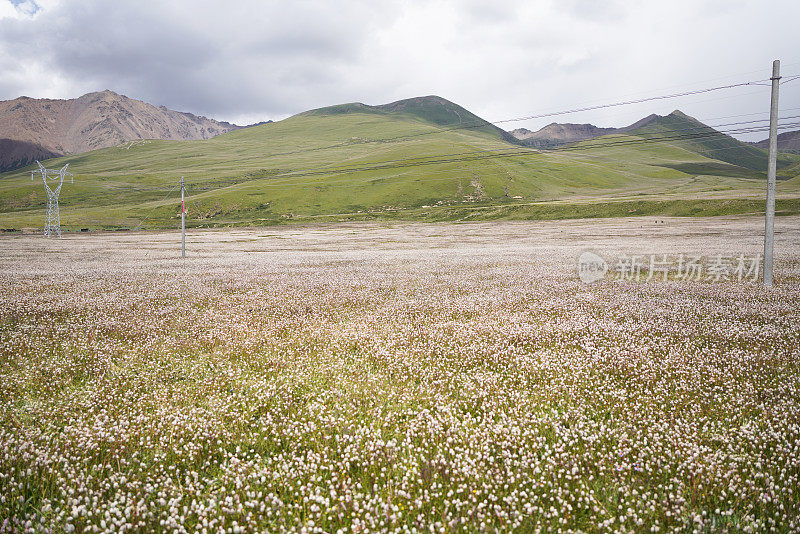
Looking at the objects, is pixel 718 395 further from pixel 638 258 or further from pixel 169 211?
pixel 169 211

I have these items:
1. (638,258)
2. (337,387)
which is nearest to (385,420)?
(337,387)

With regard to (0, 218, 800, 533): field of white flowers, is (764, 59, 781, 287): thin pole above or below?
above

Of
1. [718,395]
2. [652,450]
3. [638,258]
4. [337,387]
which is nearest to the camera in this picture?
[652,450]

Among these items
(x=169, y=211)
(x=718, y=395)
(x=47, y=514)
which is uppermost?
(x=169, y=211)

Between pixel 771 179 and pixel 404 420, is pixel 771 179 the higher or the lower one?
the higher one

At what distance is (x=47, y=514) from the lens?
14.1 feet

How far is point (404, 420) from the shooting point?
6426 millimetres

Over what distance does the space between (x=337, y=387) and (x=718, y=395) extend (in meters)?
7.02

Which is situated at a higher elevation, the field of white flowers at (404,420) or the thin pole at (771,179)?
the thin pole at (771,179)

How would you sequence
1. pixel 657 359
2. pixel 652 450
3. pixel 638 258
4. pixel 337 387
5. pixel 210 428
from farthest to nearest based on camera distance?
pixel 638 258, pixel 657 359, pixel 337 387, pixel 210 428, pixel 652 450

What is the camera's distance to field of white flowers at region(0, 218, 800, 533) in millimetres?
4363

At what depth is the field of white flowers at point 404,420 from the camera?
4.36m

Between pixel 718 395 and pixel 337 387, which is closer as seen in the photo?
pixel 718 395

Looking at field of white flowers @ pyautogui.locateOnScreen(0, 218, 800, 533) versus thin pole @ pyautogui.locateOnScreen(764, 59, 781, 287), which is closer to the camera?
field of white flowers @ pyautogui.locateOnScreen(0, 218, 800, 533)
